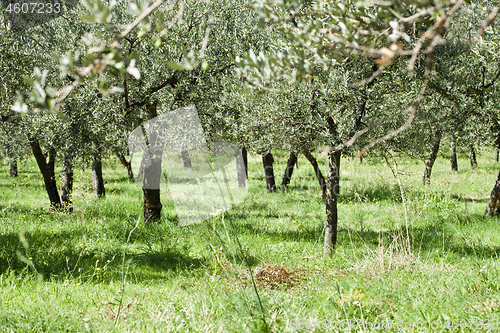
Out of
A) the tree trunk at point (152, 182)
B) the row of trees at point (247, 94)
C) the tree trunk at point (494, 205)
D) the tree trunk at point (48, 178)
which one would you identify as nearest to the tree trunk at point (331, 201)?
the row of trees at point (247, 94)

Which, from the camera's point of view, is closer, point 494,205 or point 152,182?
point 152,182

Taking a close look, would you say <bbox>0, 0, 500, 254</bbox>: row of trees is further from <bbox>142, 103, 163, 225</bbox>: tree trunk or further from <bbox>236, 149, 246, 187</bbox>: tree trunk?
<bbox>236, 149, 246, 187</bbox>: tree trunk

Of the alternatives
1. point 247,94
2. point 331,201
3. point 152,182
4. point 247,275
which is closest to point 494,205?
point 331,201

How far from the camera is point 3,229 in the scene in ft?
29.2

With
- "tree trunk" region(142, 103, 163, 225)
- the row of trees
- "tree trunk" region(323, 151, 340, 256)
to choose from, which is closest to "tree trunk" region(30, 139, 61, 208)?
the row of trees

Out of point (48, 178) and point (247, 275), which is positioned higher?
point (48, 178)

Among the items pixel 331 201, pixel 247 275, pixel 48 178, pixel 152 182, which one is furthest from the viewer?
pixel 48 178

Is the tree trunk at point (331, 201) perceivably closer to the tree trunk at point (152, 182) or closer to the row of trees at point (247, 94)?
the row of trees at point (247, 94)

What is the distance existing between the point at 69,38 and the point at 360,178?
52.4 feet

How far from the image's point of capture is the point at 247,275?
5445 millimetres

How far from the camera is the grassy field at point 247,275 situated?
3934 mm

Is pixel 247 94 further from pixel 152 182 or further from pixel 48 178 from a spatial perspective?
pixel 48 178

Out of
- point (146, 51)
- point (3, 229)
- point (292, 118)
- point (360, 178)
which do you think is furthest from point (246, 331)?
point (360, 178)

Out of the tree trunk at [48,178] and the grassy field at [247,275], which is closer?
the grassy field at [247,275]
